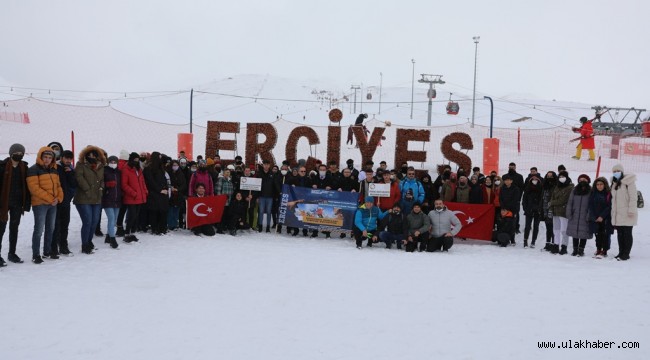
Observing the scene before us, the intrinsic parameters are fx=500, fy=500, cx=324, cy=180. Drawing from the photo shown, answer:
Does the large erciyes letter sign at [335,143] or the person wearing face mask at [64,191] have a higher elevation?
the large erciyes letter sign at [335,143]

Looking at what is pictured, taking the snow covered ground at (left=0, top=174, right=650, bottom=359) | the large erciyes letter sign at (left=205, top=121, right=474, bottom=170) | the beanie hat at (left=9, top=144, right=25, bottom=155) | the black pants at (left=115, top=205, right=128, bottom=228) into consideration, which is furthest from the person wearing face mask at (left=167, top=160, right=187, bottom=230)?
the beanie hat at (left=9, top=144, right=25, bottom=155)

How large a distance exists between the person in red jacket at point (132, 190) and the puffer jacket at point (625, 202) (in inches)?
346

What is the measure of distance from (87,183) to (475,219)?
7.74 m

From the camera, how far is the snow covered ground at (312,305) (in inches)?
193

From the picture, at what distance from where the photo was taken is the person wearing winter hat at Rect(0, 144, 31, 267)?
7.10m

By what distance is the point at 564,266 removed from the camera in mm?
8469

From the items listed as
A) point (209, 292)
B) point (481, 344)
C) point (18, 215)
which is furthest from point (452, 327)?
point (18, 215)

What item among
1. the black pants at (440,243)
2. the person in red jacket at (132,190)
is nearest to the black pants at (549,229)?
the black pants at (440,243)

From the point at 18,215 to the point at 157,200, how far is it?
296cm

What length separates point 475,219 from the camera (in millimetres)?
10914

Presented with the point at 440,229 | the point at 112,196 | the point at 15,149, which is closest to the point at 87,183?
the point at 112,196

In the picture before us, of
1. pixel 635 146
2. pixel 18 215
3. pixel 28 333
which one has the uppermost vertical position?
pixel 635 146

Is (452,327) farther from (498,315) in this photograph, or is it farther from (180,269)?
(180,269)

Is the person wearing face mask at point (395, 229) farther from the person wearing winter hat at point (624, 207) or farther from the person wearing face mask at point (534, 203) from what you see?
the person wearing winter hat at point (624, 207)
